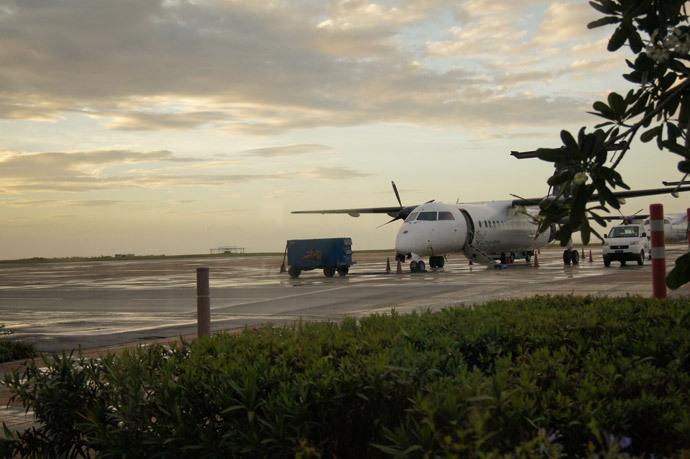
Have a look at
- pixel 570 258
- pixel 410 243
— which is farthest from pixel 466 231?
pixel 570 258

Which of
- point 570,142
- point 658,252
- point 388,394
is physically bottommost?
point 388,394

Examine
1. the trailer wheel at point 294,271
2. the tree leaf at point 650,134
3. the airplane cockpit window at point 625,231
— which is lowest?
the trailer wheel at point 294,271

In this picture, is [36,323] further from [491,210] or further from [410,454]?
[491,210]

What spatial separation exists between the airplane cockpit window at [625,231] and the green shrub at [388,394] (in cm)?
3012

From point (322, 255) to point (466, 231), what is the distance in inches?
265

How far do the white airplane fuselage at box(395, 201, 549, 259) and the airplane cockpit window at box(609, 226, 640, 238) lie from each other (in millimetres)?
3559

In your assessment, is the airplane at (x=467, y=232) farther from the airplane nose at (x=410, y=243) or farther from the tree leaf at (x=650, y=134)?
the tree leaf at (x=650, y=134)

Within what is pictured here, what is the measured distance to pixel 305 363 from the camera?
3.64 metres

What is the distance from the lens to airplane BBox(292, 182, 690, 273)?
103 feet

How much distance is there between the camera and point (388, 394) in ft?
10.1

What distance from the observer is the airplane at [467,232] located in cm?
3128

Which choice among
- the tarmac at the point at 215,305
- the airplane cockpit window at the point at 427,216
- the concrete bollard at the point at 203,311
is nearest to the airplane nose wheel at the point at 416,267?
the airplane cockpit window at the point at 427,216

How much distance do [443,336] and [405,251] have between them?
27.0 m

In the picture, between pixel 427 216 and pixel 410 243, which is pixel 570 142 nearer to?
pixel 410 243
